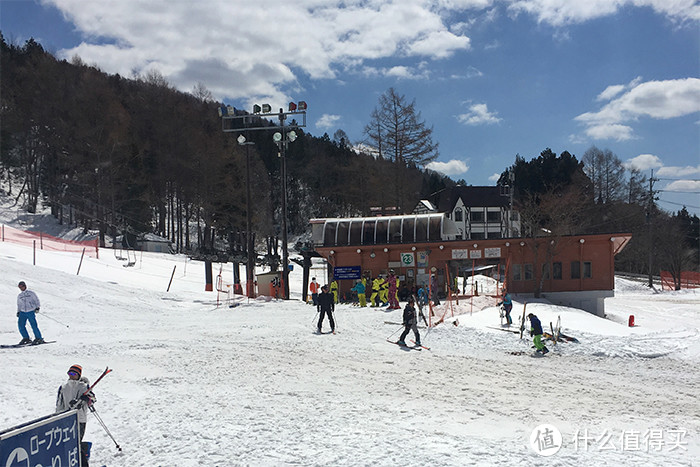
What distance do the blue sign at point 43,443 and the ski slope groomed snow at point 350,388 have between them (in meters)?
1.90

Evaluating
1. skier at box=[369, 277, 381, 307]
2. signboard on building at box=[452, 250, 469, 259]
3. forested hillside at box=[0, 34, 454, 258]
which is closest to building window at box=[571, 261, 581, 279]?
signboard on building at box=[452, 250, 469, 259]

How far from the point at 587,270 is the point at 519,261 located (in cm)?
329

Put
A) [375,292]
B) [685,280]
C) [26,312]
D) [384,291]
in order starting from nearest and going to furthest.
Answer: [26,312] < [375,292] < [384,291] < [685,280]

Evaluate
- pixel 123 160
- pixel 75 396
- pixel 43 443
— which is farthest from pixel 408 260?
pixel 123 160

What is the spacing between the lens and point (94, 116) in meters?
45.1

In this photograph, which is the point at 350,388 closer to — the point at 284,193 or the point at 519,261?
the point at 519,261

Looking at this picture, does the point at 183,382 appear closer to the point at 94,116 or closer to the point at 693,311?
the point at 693,311

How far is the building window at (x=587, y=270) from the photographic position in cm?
2548

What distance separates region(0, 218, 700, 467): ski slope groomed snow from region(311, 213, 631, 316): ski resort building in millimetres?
6169

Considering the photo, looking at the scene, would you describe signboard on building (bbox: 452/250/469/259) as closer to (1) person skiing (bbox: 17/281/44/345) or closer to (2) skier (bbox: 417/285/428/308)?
(2) skier (bbox: 417/285/428/308)

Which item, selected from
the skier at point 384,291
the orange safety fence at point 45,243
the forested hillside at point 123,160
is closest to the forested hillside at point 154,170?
the forested hillside at point 123,160

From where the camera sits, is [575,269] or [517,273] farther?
[517,273]

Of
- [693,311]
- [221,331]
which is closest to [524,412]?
[221,331]

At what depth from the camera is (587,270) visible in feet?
83.9
